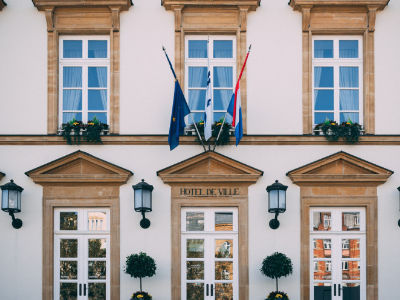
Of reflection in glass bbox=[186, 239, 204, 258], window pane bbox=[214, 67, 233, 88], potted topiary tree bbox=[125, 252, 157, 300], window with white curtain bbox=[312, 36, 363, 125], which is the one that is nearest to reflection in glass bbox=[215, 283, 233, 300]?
reflection in glass bbox=[186, 239, 204, 258]

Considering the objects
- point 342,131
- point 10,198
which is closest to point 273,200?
point 342,131

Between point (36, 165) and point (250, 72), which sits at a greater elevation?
point (250, 72)

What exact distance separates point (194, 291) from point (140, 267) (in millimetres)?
1127

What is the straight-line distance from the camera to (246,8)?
10516 millimetres

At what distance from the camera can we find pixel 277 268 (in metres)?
9.83

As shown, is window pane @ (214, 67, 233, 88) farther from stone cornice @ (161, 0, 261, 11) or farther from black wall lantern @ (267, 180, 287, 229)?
black wall lantern @ (267, 180, 287, 229)

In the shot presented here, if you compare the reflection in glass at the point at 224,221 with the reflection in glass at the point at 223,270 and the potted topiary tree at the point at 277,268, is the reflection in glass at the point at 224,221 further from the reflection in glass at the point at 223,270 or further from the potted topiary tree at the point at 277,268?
the potted topiary tree at the point at 277,268

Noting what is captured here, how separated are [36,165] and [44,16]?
8.72 feet

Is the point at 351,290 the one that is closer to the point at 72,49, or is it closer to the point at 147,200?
the point at 147,200

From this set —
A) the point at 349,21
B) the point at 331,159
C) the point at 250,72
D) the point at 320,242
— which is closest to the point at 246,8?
the point at 250,72

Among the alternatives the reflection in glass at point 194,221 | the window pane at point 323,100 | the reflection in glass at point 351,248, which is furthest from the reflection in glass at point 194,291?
the window pane at point 323,100

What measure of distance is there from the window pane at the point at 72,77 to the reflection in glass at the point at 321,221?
480 cm

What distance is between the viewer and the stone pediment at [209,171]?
10.2 metres

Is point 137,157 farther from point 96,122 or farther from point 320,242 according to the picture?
point 320,242
